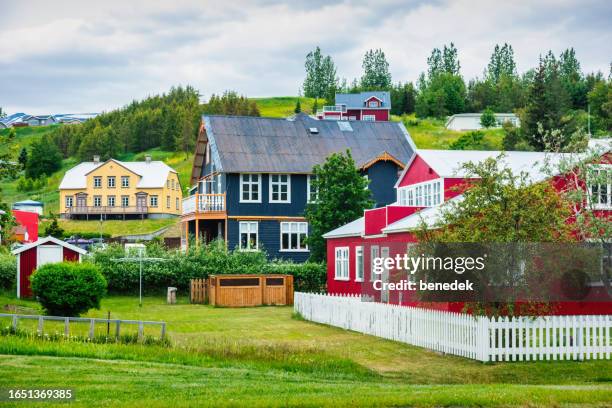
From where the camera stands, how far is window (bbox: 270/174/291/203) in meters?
51.6

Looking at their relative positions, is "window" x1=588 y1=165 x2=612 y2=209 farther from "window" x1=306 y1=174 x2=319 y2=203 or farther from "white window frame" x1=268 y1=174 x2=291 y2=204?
"white window frame" x1=268 y1=174 x2=291 y2=204

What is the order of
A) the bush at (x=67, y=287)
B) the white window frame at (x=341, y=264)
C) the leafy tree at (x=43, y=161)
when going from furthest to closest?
the leafy tree at (x=43, y=161) → the white window frame at (x=341, y=264) → the bush at (x=67, y=287)

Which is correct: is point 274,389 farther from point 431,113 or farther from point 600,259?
point 431,113

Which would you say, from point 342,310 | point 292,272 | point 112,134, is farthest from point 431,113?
point 342,310

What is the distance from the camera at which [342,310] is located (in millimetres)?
30016

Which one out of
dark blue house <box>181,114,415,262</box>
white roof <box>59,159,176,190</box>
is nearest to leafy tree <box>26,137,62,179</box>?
white roof <box>59,159,176,190</box>

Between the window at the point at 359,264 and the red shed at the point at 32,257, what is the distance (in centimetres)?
1329

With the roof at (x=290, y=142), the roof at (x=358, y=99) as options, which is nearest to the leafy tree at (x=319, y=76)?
the roof at (x=358, y=99)

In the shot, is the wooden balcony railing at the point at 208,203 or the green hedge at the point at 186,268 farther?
the wooden balcony railing at the point at 208,203

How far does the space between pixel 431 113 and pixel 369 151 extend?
10395 centimetres

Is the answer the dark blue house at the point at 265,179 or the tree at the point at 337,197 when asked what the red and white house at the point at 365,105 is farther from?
the tree at the point at 337,197

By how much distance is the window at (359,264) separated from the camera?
123 feet

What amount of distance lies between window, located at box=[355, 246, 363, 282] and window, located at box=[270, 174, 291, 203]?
14.3 metres

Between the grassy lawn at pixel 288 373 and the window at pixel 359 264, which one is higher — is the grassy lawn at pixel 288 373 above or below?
below
